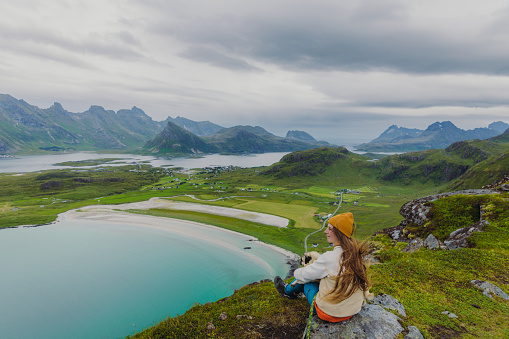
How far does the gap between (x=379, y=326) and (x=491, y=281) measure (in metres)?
11.4

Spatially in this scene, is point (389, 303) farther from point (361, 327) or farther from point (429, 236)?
point (429, 236)

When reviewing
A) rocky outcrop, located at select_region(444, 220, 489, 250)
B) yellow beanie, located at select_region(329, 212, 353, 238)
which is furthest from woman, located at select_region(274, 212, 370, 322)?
rocky outcrop, located at select_region(444, 220, 489, 250)

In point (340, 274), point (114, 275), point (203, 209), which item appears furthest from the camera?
point (203, 209)

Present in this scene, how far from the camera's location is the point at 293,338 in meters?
9.62

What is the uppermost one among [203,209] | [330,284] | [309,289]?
[330,284]

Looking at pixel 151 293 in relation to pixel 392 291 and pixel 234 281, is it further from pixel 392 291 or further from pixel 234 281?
pixel 392 291

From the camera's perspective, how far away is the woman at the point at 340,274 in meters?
7.04

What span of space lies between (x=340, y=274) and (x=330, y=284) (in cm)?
56

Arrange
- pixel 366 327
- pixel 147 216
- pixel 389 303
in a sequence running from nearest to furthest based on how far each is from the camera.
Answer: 1. pixel 366 327
2. pixel 389 303
3. pixel 147 216

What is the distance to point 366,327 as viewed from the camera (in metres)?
7.79

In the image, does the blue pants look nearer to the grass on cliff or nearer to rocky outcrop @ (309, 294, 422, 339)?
rocky outcrop @ (309, 294, 422, 339)

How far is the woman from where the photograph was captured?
23.1 ft

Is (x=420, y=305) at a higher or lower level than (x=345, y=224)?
lower

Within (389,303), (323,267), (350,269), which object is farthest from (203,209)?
(350,269)
